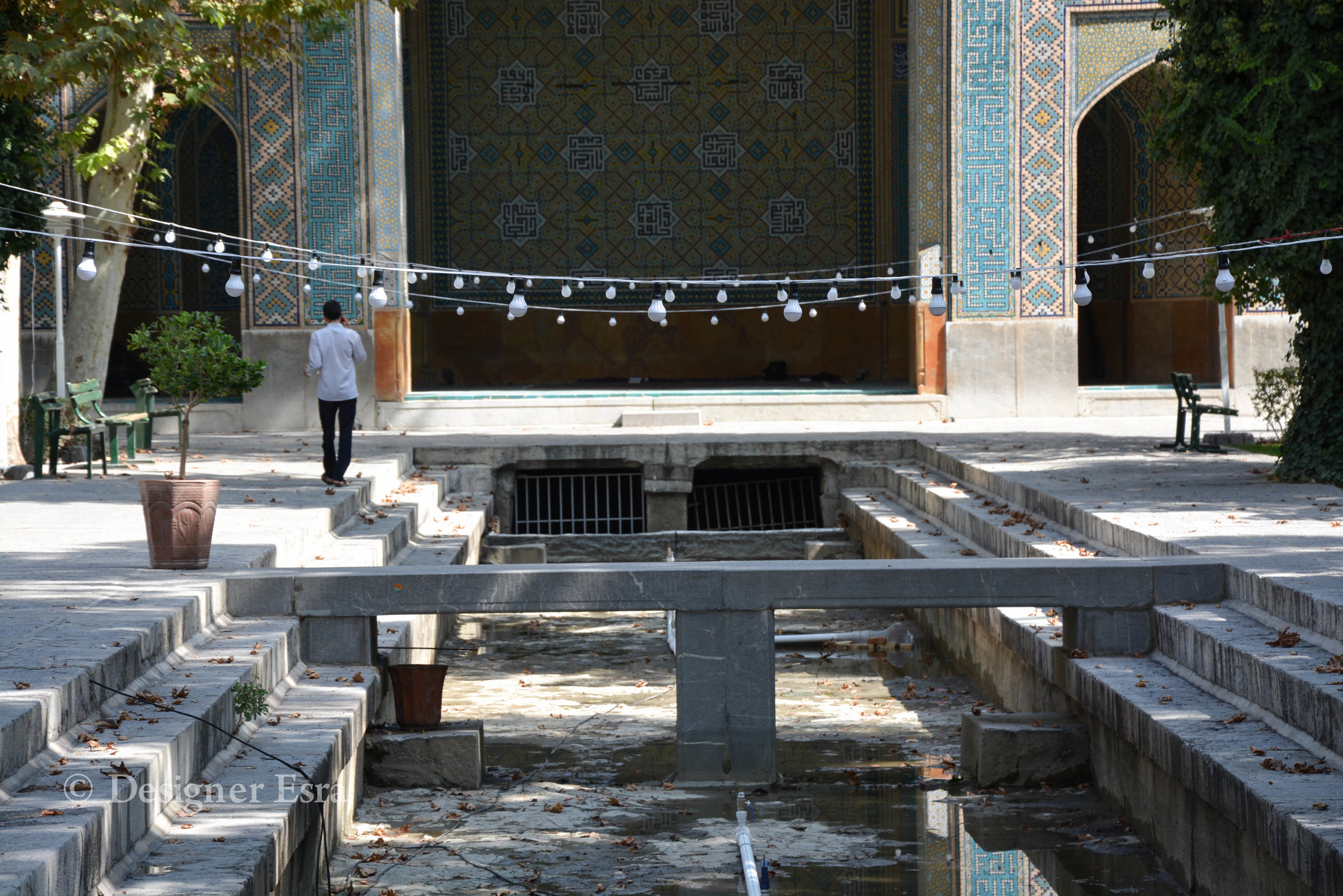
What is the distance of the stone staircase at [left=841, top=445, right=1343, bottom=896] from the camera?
4.78m

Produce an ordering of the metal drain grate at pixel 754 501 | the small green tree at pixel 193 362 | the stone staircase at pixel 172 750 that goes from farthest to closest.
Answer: the metal drain grate at pixel 754 501, the small green tree at pixel 193 362, the stone staircase at pixel 172 750

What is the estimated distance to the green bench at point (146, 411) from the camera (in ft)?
47.8

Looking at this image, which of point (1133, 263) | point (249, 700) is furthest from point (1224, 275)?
point (1133, 263)

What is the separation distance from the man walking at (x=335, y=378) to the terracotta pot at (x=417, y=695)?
4.04 m

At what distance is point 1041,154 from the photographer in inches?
671

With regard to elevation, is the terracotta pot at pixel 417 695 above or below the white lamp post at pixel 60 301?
below

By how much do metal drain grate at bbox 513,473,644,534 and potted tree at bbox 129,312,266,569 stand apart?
20.4 feet

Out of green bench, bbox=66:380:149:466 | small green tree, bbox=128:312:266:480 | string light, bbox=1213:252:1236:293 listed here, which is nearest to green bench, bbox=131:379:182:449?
green bench, bbox=66:380:149:466

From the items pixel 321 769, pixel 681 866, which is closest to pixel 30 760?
pixel 321 769

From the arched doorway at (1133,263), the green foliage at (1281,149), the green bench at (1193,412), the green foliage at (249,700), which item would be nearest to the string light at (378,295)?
the green foliage at (249,700)

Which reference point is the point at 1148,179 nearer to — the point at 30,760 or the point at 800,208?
the point at 800,208

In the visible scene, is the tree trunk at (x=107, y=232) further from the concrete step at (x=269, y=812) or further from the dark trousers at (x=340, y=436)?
the concrete step at (x=269, y=812)

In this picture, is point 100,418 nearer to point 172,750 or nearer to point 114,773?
point 172,750

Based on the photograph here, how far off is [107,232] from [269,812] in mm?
10223
